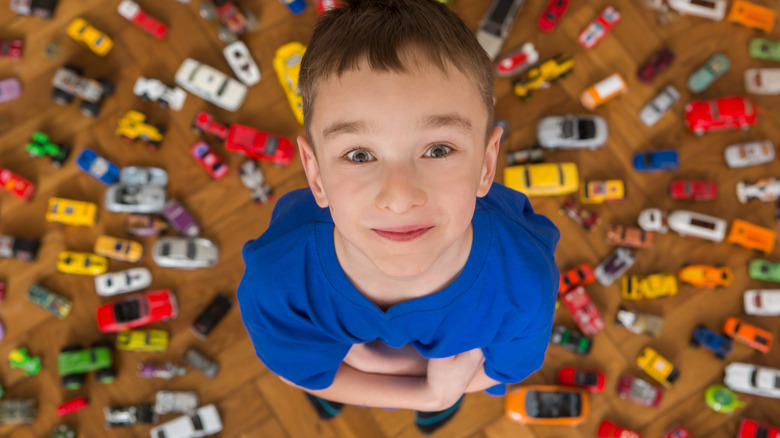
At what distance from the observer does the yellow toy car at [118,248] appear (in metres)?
1.10

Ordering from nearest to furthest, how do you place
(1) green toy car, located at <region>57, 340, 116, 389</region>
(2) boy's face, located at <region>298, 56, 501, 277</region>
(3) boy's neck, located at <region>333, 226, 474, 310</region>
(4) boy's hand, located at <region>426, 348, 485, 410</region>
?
(2) boy's face, located at <region>298, 56, 501, 277</region>
(3) boy's neck, located at <region>333, 226, 474, 310</region>
(4) boy's hand, located at <region>426, 348, 485, 410</region>
(1) green toy car, located at <region>57, 340, 116, 389</region>

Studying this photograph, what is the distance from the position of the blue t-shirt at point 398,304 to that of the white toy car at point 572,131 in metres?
0.42

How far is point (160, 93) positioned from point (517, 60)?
74 centimetres

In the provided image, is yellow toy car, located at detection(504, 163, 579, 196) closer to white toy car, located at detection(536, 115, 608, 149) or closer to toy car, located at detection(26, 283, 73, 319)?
white toy car, located at detection(536, 115, 608, 149)

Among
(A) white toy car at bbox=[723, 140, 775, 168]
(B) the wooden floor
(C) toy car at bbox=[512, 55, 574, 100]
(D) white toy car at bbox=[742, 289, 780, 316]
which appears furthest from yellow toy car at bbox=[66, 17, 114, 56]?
(D) white toy car at bbox=[742, 289, 780, 316]

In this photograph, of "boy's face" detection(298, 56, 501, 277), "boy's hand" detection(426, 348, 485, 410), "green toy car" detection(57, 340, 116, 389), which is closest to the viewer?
"boy's face" detection(298, 56, 501, 277)

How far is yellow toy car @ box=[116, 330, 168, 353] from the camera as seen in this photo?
109 centimetres

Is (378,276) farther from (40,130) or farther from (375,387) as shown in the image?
(40,130)

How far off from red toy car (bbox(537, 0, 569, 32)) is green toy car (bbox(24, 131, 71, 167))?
1040 millimetres

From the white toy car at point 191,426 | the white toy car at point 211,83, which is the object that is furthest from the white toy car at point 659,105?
the white toy car at point 191,426

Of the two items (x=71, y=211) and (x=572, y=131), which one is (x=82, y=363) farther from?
(x=572, y=131)

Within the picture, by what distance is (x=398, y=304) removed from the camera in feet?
2.11

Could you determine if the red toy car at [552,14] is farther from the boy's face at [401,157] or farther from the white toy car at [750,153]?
the boy's face at [401,157]

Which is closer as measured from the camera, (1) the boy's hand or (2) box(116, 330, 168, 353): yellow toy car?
(1) the boy's hand
